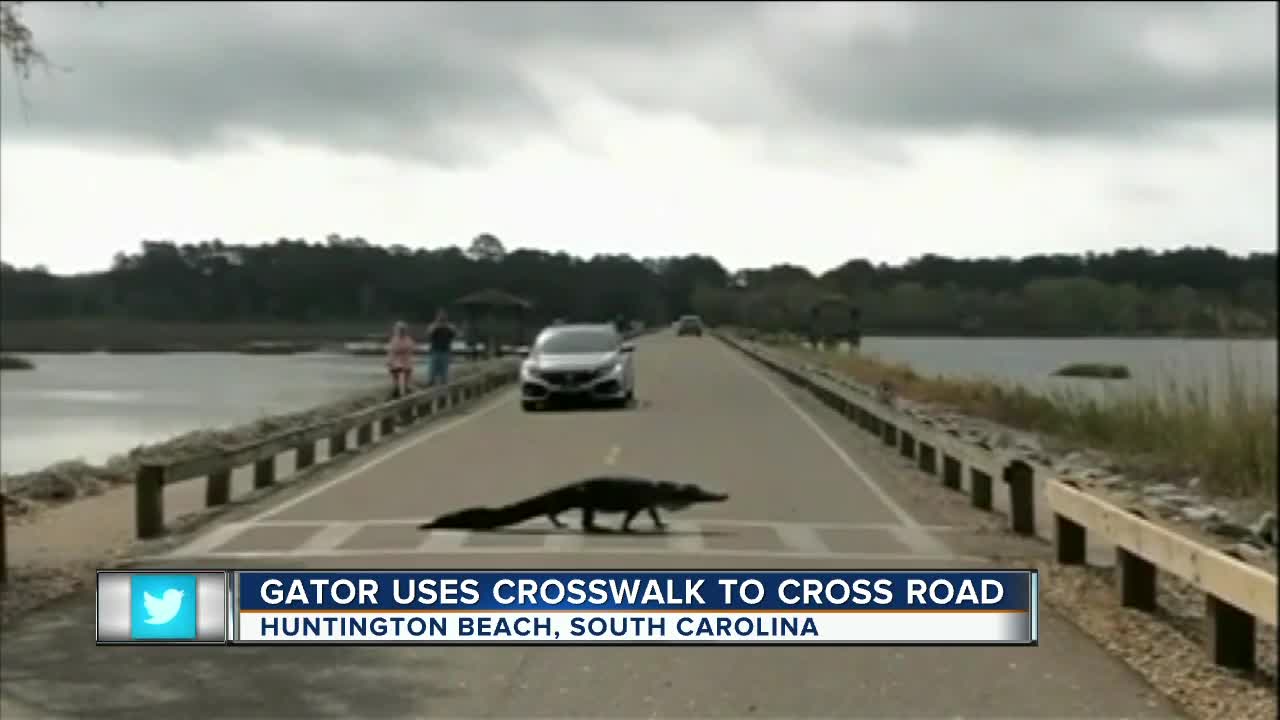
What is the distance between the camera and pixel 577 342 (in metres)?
31.3

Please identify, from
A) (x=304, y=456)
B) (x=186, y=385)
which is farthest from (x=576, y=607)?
(x=186, y=385)

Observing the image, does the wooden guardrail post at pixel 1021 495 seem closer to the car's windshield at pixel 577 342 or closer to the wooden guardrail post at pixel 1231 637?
the wooden guardrail post at pixel 1231 637

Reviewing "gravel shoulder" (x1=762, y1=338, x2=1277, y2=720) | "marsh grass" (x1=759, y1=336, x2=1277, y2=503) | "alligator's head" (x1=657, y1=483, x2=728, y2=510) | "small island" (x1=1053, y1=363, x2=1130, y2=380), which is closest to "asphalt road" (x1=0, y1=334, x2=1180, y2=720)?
"gravel shoulder" (x1=762, y1=338, x2=1277, y2=720)

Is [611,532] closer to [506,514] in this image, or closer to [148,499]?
[506,514]

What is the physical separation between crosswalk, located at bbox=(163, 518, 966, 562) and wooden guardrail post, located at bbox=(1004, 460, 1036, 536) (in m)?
0.51

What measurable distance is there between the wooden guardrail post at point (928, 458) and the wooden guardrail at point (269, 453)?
772 centimetres

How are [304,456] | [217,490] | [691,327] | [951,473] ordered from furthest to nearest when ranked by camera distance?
[691,327] → [304,456] → [951,473] → [217,490]

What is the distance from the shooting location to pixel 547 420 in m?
27.4

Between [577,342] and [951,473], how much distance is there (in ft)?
50.0

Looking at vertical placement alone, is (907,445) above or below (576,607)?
below

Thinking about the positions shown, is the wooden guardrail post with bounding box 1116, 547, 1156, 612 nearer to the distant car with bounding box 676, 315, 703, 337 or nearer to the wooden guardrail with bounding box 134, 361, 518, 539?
the wooden guardrail with bounding box 134, 361, 518, 539

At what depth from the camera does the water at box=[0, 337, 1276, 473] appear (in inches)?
768

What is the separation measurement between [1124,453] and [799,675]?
681 inches

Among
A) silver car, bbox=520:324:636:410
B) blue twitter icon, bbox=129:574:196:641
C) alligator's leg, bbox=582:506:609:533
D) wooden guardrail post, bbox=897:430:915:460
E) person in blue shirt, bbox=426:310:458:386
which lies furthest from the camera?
person in blue shirt, bbox=426:310:458:386
